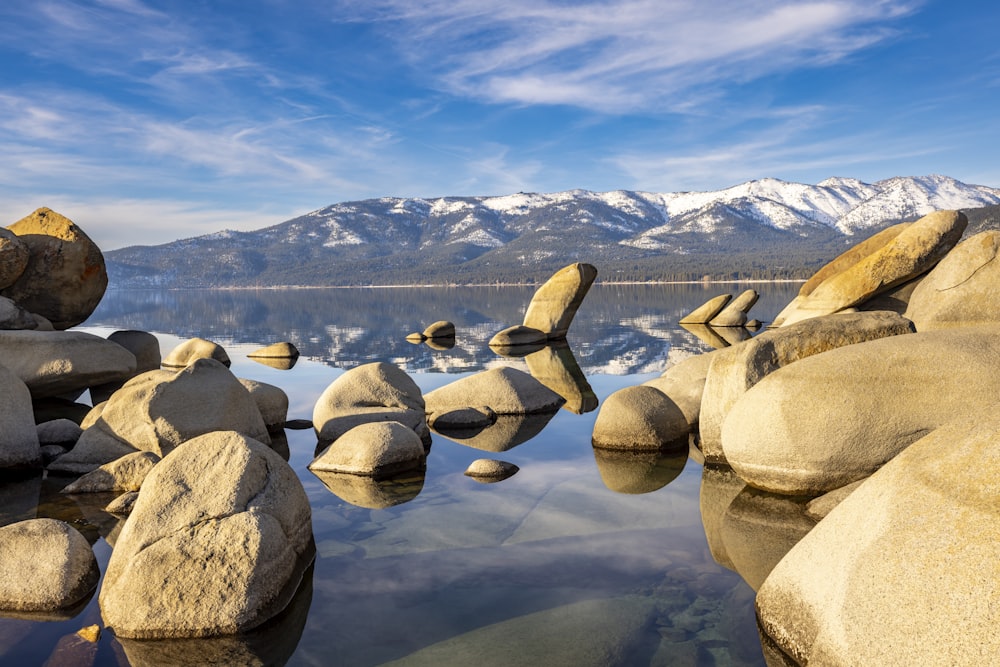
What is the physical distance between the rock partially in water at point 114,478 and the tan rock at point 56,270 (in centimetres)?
1474

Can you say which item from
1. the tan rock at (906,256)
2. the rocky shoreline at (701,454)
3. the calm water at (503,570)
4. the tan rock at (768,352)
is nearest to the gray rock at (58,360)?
the rocky shoreline at (701,454)

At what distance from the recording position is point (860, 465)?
30.2 ft

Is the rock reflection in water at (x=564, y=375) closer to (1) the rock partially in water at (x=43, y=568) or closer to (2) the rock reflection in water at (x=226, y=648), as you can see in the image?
(2) the rock reflection in water at (x=226, y=648)

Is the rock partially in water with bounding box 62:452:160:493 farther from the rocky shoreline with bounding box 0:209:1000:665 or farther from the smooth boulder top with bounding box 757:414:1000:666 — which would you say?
the smooth boulder top with bounding box 757:414:1000:666

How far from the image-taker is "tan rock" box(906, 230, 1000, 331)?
564 inches

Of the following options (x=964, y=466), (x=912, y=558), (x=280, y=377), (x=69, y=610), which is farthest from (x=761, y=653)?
(x=280, y=377)

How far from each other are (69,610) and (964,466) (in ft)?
26.0

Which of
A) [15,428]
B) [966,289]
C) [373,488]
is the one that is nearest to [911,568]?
[373,488]

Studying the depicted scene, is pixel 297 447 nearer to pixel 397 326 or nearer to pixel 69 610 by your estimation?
pixel 69 610

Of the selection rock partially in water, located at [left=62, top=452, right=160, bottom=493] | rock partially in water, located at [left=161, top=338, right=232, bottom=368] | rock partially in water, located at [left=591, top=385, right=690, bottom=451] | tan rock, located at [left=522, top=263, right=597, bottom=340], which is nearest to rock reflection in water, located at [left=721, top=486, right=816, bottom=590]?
rock partially in water, located at [left=591, top=385, right=690, bottom=451]

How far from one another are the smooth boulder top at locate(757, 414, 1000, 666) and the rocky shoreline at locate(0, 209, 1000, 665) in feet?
0.05

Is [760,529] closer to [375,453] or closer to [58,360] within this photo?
[375,453]

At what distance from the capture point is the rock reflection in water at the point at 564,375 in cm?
1908

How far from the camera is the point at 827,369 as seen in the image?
383 inches
